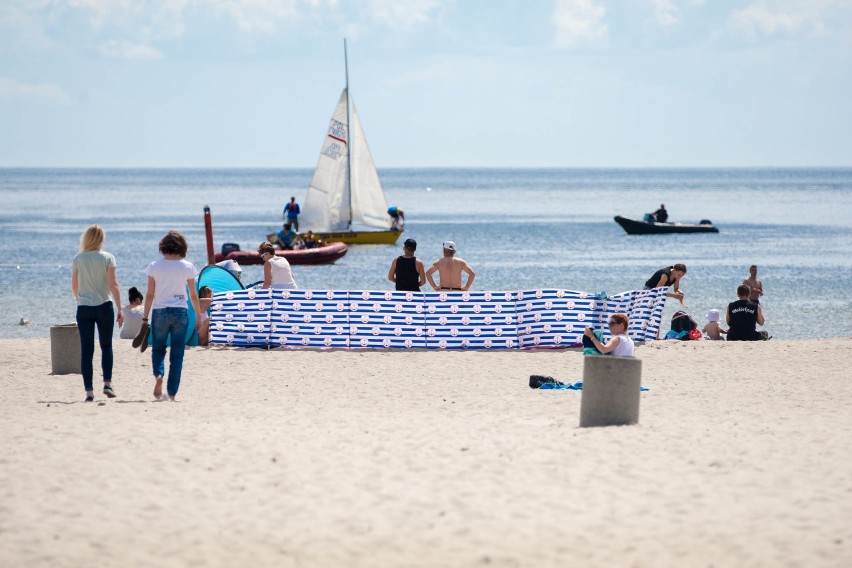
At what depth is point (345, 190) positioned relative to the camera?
49.2m

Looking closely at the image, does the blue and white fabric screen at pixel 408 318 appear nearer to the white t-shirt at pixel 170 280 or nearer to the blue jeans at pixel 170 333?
the blue jeans at pixel 170 333

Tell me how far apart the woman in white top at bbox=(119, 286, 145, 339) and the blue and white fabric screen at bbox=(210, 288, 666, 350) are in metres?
1.28

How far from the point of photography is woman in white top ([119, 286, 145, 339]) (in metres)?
16.9

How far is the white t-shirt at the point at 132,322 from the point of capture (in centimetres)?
1689

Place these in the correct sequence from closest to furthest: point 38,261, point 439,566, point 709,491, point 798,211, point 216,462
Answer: point 439,566 → point 709,491 → point 216,462 → point 38,261 → point 798,211

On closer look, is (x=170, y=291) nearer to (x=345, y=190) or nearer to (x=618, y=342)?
(x=618, y=342)

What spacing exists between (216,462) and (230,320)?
300 inches

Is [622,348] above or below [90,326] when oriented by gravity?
below

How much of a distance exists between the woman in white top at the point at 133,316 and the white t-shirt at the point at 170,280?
593cm

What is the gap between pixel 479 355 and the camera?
15648 millimetres

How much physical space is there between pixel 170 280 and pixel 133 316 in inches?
244

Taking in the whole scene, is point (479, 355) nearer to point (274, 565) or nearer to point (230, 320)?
point (230, 320)

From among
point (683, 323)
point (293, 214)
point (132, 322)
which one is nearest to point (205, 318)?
point (132, 322)

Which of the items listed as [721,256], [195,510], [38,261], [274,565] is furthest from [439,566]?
[721,256]
